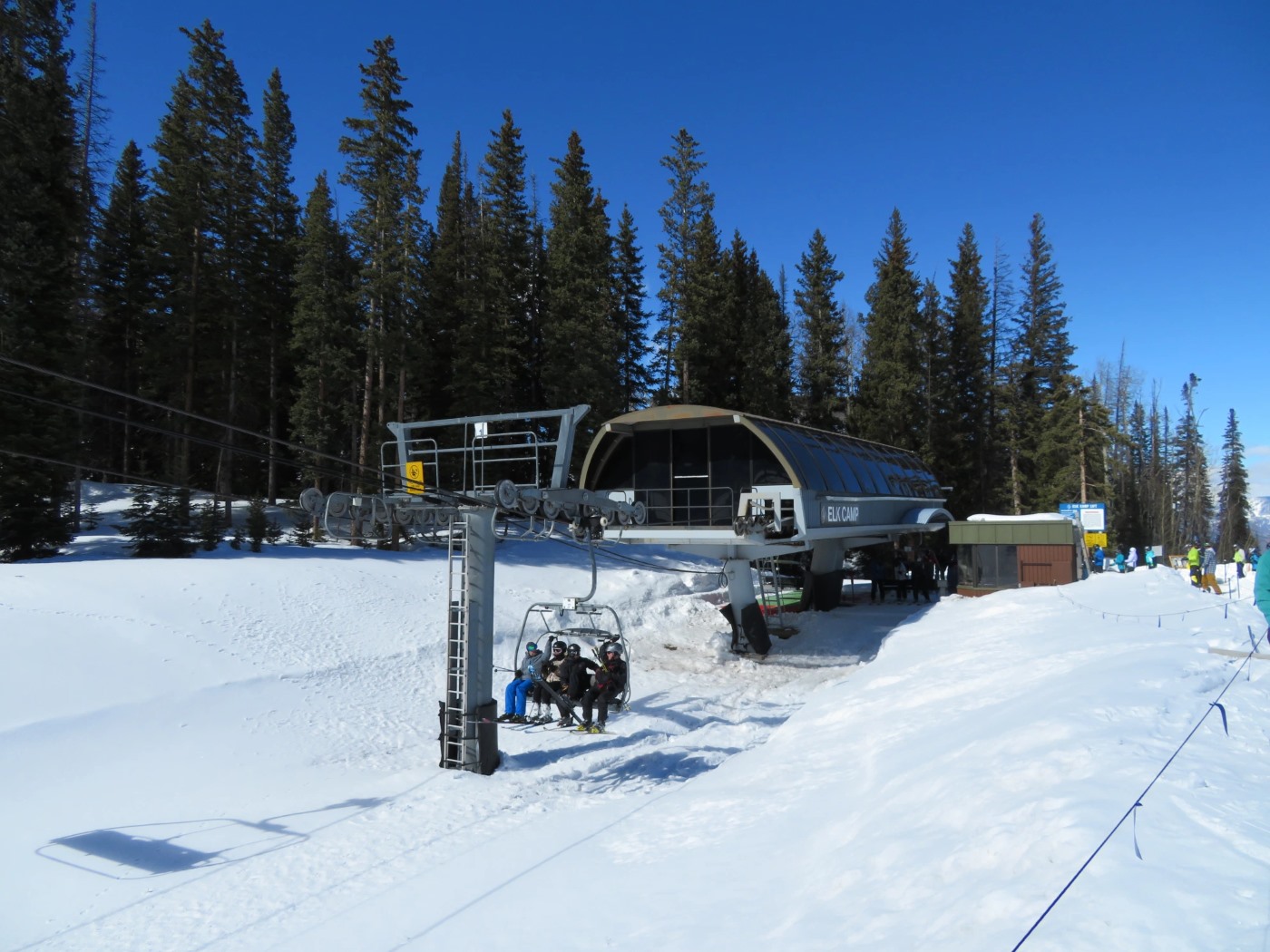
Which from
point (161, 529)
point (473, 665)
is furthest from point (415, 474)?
point (161, 529)

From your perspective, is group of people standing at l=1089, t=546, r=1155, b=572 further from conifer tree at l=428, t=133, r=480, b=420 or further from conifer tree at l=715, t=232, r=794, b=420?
conifer tree at l=428, t=133, r=480, b=420

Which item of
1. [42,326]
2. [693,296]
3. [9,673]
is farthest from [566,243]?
[9,673]

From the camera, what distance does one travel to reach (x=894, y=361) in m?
44.0

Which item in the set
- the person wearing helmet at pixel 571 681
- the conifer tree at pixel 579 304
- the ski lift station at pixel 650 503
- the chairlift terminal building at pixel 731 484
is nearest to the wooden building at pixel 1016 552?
the ski lift station at pixel 650 503

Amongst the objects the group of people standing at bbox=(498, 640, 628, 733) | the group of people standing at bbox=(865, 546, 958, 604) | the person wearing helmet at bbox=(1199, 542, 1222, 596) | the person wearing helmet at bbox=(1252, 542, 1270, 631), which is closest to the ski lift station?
the group of people standing at bbox=(498, 640, 628, 733)

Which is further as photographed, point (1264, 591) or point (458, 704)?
point (458, 704)

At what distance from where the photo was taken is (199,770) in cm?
993

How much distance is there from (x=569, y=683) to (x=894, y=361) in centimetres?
3702

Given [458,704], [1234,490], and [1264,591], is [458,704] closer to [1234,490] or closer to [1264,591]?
Result: [1264,591]

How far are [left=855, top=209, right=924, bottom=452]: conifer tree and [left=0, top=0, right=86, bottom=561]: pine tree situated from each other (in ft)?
118

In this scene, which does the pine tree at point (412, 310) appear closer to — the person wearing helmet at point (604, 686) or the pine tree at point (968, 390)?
the person wearing helmet at point (604, 686)

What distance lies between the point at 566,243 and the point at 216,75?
49.4ft

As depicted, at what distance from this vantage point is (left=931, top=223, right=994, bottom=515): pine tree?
157 feet

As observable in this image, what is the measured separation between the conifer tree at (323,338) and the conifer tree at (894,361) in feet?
87.8
